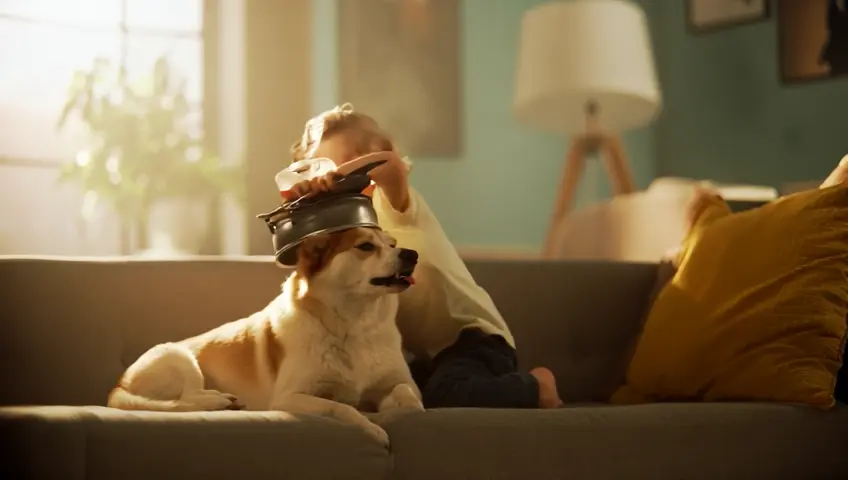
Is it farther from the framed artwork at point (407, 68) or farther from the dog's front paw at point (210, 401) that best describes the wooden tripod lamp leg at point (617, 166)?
the dog's front paw at point (210, 401)

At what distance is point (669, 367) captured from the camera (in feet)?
6.58

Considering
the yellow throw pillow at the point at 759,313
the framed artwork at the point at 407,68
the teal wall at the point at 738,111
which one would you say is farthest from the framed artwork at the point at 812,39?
the yellow throw pillow at the point at 759,313

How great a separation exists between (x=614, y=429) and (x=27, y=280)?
4.03 ft

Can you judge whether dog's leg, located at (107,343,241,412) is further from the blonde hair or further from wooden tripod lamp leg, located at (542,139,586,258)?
wooden tripod lamp leg, located at (542,139,586,258)

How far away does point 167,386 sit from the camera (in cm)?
171

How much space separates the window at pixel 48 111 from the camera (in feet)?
12.2

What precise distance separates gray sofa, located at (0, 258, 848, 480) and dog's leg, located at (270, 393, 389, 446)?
1.0 inches

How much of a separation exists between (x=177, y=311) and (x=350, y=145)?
512mm

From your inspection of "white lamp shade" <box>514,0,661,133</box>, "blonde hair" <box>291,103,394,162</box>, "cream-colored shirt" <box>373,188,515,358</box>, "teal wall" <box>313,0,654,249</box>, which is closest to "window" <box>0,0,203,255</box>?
"teal wall" <box>313,0,654,249</box>

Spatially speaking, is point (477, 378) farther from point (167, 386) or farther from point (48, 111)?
point (48, 111)

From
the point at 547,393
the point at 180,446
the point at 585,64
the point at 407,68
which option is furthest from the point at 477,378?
the point at 407,68

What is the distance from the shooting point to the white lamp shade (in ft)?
12.5

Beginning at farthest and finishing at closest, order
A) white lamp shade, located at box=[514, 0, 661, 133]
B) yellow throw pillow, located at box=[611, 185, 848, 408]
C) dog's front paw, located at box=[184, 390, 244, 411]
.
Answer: white lamp shade, located at box=[514, 0, 661, 133]
yellow throw pillow, located at box=[611, 185, 848, 408]
dog's front paw, located at box=[184, 390, 244, 411]

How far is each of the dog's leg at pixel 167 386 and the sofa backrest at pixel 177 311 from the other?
33cm
